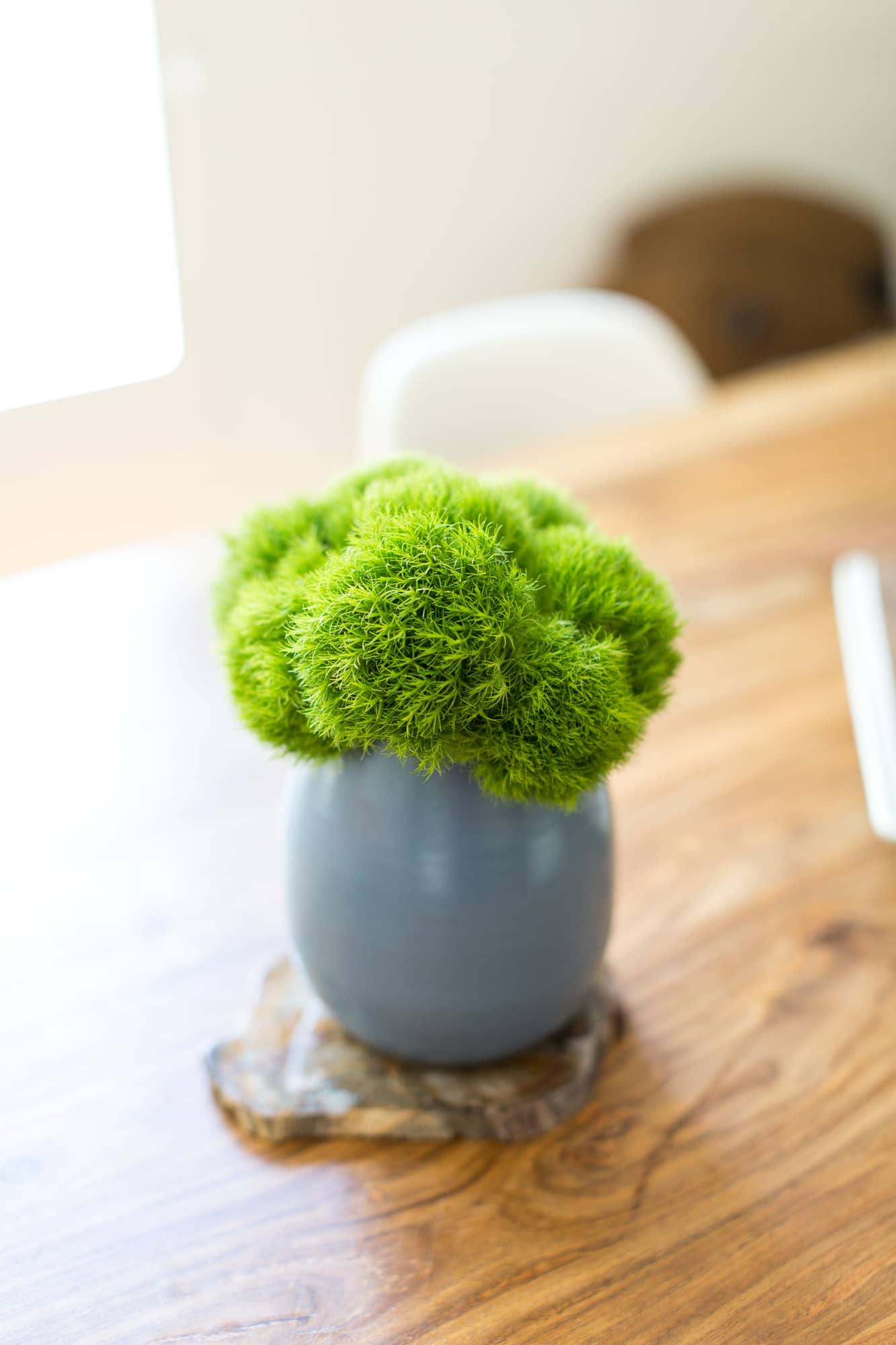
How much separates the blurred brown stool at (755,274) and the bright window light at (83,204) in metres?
0.91

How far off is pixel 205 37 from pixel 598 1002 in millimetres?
1779

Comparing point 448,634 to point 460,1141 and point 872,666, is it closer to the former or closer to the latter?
point 460,1141

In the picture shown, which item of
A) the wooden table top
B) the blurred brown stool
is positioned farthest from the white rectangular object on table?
the blurred brown stool

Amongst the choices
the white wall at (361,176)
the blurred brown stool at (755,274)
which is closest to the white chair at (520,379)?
the white wall at (361,176)

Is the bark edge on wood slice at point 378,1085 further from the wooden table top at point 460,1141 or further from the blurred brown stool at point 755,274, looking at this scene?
the blurred brown stool at point 755,274

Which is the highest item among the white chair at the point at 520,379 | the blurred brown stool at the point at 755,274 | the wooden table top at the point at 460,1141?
the white chair at the point at 520,379

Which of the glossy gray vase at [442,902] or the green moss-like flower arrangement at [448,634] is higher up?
the green moss-like flower arrangement at [448,634]

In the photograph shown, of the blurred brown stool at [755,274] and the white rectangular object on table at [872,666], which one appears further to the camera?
the blurred brown stool at [755,274]

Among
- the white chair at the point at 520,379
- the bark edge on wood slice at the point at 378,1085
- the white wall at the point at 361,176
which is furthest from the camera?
the white wall at the point at 361,176

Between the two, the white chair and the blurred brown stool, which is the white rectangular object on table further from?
the blurred brown stool

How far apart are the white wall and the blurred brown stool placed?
0.16 meters

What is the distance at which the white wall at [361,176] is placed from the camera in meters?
1.95

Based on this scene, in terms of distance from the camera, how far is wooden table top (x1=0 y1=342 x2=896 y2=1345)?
460 millimetres

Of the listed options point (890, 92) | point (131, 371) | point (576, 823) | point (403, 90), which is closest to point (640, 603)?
point (576, 823)
